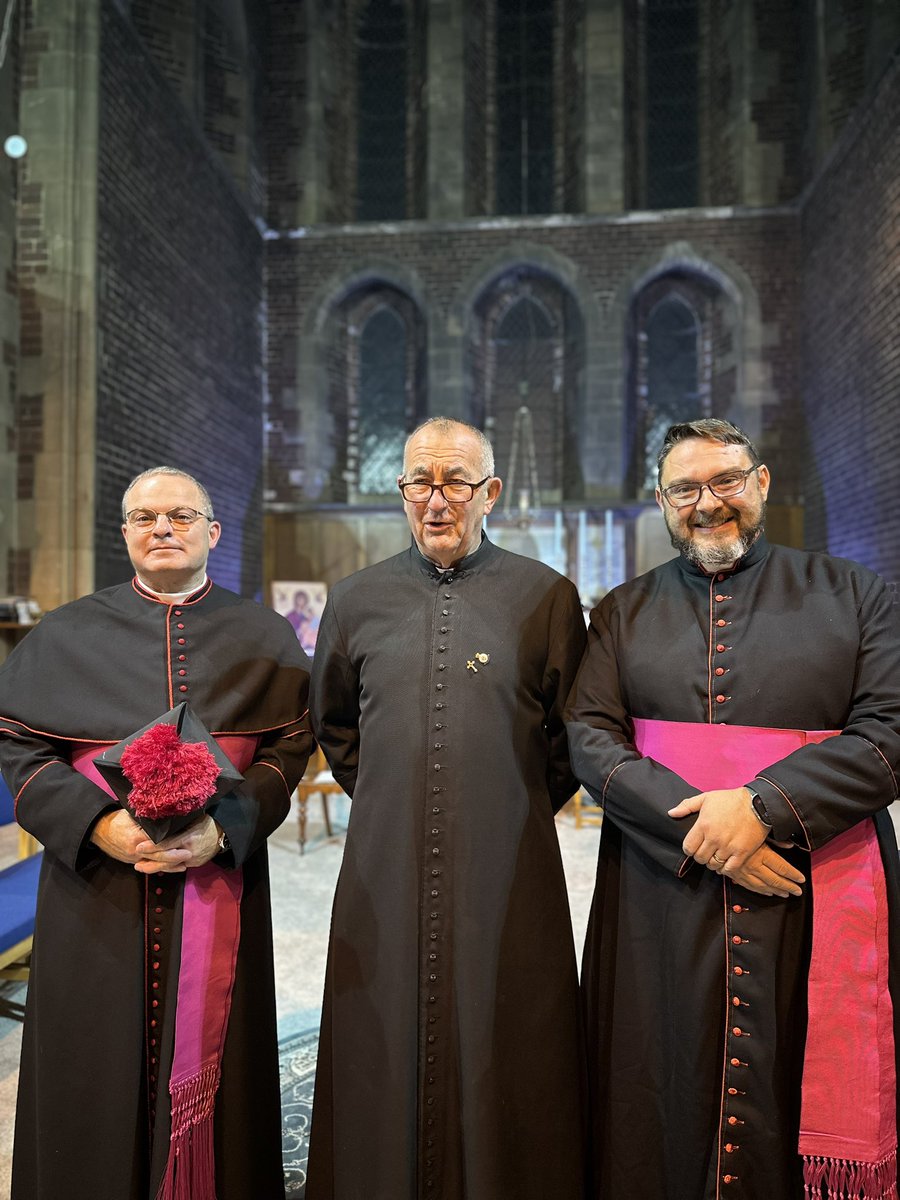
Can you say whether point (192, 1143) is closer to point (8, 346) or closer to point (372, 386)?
point (8, 346)

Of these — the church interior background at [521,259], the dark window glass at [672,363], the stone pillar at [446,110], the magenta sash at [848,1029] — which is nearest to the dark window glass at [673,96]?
the church interior background at [521,259]

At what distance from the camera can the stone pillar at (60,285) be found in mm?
7145

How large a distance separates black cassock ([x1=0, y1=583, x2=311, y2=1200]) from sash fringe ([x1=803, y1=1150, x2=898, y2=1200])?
1.22 metres

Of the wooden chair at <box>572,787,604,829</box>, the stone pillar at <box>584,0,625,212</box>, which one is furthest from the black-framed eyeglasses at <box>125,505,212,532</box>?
the stone pillar at <box>584,0,625,212</box>

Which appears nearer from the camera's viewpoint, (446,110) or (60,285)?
(60,285)

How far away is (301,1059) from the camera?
3031mm

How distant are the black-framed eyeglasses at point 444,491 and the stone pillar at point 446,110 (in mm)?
11194

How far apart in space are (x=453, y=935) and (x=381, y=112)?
44.9 ft

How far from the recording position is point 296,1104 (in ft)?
9.05

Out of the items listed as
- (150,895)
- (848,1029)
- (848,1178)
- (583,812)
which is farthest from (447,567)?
(583,812)

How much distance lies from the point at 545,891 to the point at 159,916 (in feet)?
2.89

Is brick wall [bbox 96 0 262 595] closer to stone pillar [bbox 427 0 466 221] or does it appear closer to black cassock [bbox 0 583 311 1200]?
stone pillar [bbox 427 0 466 221]

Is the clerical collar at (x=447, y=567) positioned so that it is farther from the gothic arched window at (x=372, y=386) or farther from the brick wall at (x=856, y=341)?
the gothic arched window at (x=372, y=386)

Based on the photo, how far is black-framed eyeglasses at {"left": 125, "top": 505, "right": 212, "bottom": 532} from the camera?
1.92 metres
